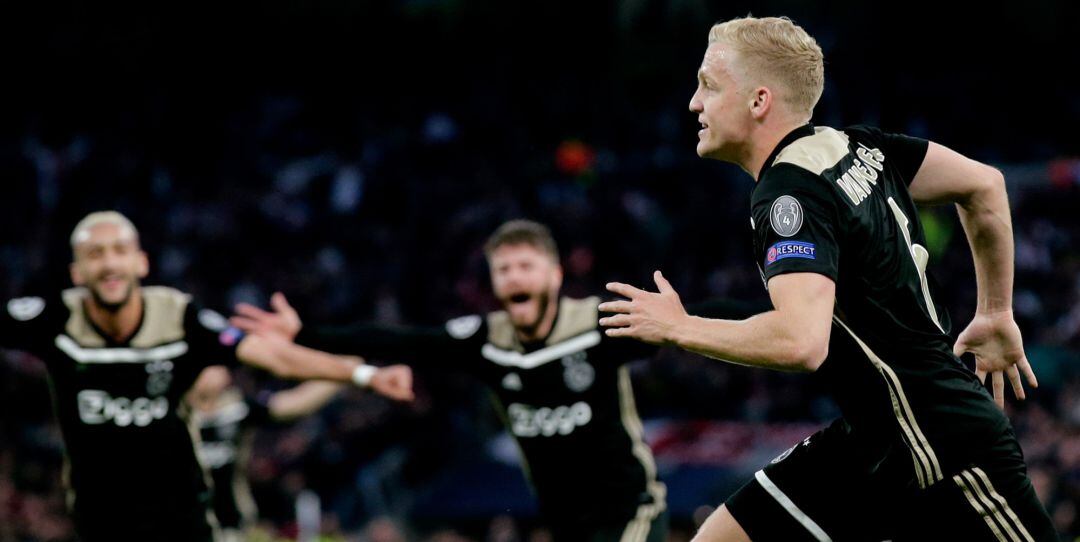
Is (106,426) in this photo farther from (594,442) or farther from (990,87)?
(990,87)

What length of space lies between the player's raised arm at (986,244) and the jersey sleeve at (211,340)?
3722 millimetres

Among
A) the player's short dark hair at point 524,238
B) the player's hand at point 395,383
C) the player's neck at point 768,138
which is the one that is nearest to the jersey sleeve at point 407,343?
the player's hand at point 395,383

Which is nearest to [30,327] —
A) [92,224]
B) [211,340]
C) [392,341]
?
[92,224]

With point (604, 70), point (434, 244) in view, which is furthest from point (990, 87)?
point (434, 244)

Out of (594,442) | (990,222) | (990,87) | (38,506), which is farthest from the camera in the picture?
(990,87)

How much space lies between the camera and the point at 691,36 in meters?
21.1

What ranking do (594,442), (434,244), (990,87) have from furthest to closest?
(990,87), (434,244), (594,442)

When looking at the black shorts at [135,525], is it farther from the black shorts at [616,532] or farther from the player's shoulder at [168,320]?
the black shorts at [616,532]

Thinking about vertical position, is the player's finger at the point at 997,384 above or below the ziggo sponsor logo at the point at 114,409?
below

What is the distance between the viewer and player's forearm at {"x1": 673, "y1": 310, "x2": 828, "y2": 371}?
3863mm

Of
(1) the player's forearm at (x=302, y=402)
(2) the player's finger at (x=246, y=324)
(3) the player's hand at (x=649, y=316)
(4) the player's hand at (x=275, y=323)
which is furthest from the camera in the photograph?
(1) the player's forearm at (x=302, y=402)

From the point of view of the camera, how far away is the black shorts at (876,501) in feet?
13.8

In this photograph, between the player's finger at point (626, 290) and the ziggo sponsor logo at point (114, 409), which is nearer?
the player's finger at point (626, 290)

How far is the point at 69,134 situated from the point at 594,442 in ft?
55.0
